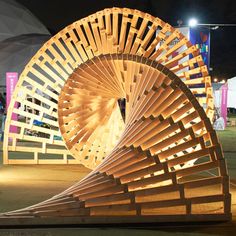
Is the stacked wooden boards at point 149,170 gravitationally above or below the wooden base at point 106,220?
above

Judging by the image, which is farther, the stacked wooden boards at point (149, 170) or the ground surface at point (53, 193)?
the stacked wooden boards at point (149, 170)

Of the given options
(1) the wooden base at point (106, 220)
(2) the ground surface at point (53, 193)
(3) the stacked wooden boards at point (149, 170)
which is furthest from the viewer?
(3) the stacked wooden boards at point (149, 170)

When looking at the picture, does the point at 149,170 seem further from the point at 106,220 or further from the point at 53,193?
the point at 53,193

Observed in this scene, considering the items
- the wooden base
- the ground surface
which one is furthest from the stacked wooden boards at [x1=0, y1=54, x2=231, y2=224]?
the ground surface

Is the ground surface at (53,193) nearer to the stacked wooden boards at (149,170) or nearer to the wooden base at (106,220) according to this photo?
the wooden base at (106,220)

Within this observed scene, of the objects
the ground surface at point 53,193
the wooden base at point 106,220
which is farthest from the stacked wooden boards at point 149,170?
the ground surface at point 53,193

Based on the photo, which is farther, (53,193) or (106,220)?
(53,193)

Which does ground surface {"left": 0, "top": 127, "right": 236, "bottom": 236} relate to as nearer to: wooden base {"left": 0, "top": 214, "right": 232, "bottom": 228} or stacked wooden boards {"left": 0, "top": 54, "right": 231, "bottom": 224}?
wooden base {"left": 0, "top": 214, "right": 232, "bottom": 228}

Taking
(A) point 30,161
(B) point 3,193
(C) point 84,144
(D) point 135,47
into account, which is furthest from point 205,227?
(A) point 30,161

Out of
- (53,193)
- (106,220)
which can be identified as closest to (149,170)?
(106,220)

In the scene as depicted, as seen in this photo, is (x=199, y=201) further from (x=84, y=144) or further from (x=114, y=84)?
(x=84, y=144)

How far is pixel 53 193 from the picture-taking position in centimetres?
1119

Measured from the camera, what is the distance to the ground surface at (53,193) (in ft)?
26.6

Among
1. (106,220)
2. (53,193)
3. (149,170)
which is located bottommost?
(106,220)
